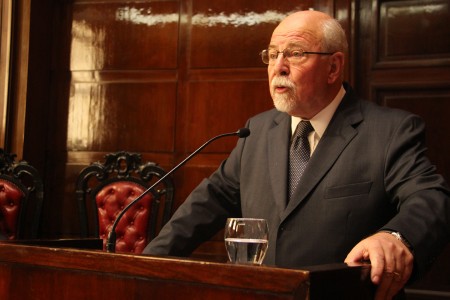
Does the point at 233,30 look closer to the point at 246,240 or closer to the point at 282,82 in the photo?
the point at 282,82

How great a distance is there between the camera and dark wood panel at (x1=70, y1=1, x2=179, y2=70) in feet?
13.7

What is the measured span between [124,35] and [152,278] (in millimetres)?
3232

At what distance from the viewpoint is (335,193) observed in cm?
199

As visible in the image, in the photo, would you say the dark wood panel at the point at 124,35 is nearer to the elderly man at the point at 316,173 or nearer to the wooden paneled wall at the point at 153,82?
the wooden paneled wall at the point at 153,82

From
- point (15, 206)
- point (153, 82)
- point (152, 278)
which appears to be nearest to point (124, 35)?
point (153, 82)

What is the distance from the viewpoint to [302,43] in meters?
2.20

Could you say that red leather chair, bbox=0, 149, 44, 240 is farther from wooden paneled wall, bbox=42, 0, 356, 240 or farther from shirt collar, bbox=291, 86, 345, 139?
shirt collar, bbox=291, 86, 345, 139

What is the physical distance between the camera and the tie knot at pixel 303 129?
2.18 meters

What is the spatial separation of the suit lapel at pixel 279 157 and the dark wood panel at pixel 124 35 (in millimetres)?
2021

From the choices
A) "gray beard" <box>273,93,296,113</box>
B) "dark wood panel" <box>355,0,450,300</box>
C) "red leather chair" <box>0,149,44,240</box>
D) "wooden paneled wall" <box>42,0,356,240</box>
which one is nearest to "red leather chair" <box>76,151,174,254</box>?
"red leather chair" <box>0,149,44,240</box>

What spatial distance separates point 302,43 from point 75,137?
2.53 meters

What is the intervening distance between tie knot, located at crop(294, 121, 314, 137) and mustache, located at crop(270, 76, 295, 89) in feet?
0.44

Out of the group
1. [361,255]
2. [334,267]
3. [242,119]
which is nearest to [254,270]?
[334,267]

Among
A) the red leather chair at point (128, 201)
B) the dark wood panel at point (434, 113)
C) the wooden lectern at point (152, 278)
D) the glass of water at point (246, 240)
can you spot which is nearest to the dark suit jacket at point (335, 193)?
the glass of water at point (246, 240)
